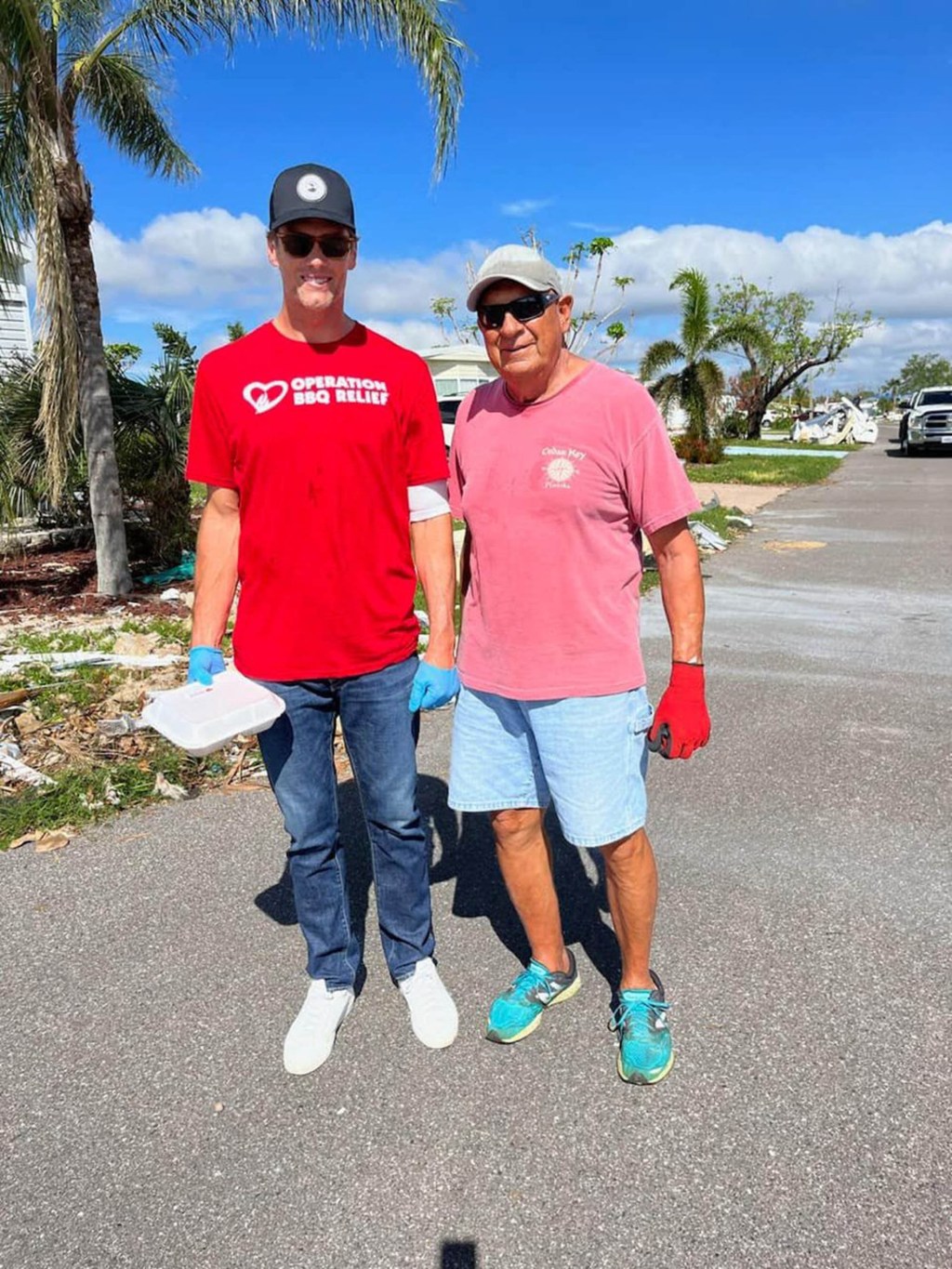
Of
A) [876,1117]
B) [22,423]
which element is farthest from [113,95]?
[876,1117]

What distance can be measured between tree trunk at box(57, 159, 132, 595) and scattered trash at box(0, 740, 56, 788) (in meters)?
4.06

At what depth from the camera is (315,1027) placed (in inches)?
96.2

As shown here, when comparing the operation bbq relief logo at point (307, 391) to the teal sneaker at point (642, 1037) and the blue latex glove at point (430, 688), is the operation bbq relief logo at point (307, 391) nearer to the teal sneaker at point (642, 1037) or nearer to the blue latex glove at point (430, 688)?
the blue latex glove at point (430, 688)

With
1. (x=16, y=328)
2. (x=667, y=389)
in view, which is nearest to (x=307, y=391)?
(x=16, y=328)

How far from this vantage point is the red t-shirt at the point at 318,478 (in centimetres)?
219

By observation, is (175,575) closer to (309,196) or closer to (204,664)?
(204,664)

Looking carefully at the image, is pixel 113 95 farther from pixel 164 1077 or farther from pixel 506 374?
pixel 164 1077

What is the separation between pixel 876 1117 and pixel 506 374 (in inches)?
78.4

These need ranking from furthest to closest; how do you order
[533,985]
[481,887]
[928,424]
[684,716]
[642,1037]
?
[928,424], [481,887], [533,985], [642,1037], [684,716]

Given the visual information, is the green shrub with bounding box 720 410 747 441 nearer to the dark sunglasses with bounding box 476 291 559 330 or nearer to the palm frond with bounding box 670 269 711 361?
the palm frond with bounding box 670 269 711 361

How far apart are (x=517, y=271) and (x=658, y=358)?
27099 mm

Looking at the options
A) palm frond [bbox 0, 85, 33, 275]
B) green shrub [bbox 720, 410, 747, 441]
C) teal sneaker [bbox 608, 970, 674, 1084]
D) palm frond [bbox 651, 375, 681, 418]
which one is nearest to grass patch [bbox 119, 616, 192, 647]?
palm frond [bbox 0, 85, 33, 275]

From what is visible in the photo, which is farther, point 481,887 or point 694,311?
point 694,311

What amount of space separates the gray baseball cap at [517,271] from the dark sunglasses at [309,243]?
36 cm
